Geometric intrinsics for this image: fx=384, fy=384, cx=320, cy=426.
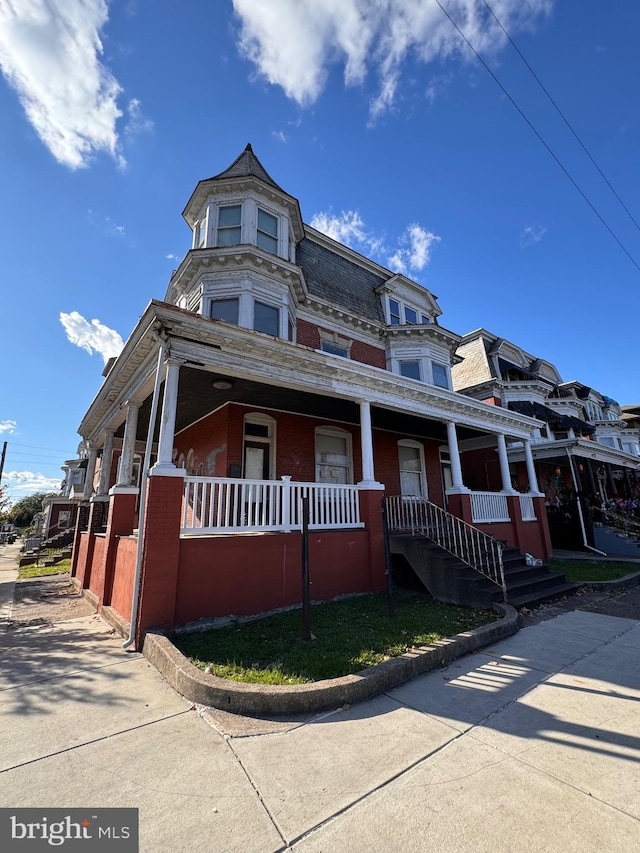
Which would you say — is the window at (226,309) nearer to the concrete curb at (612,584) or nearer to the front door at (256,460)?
the front door at (256,460)

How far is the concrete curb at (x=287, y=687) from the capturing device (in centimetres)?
353

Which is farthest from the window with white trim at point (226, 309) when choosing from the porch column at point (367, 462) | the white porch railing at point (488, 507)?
the white porch railing at point (488, 507)

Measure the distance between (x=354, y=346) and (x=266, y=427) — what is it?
505 centimetres

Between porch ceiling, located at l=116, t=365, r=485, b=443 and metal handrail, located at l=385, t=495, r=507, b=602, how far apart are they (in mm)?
2521

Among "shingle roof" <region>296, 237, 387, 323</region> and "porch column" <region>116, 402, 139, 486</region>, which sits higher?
"shingle roof" <region>296, 237, 387, 323</region>

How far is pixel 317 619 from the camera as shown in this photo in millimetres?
6125

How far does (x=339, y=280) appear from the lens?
46.2 feet

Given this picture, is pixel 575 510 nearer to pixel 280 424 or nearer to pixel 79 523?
pixel 280 424

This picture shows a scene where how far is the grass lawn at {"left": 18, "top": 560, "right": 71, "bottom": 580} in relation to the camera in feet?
45.0

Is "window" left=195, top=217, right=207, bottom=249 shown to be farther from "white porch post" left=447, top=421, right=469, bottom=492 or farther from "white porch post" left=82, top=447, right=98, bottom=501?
"white porch post" left=447, top=421, right=469, bottom=492

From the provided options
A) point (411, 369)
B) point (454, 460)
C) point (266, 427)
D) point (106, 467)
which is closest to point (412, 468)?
point (454, 460)

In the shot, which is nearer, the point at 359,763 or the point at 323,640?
the point at 359,763

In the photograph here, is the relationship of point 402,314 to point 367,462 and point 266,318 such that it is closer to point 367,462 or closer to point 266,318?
point 266,318

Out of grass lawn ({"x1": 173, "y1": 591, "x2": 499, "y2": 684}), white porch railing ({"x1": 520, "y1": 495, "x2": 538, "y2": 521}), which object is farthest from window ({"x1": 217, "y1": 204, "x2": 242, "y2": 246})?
white porch railing ({"x1": 520, "y1": 495, "x2": 538, "y2": 521})
